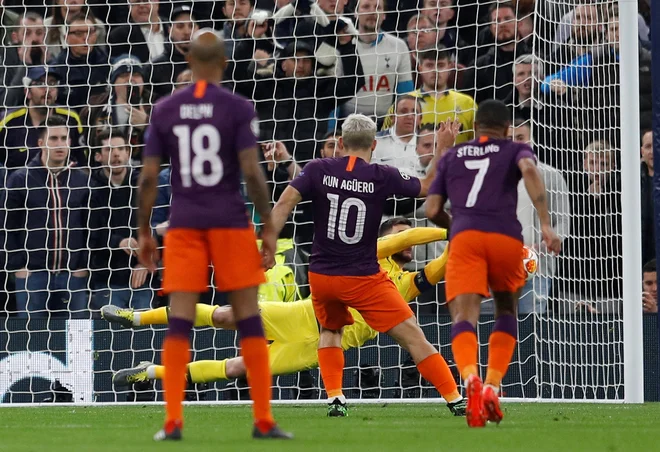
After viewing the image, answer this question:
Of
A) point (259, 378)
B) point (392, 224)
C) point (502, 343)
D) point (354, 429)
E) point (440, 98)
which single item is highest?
point (440, 98)

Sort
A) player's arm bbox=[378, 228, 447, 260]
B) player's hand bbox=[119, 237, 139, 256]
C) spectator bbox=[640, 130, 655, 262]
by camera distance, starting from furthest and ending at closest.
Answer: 1. player's hand bbox=[119, 237, 139, 256]
2. spectator bbox=[640, 130, 655, 262]
3. player's arm bbox=[378, 228, 447, 260]

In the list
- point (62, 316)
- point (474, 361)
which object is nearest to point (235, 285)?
point (474, 361)

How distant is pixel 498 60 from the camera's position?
11.9 metres

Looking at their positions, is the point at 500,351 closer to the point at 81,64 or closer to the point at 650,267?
the point at 650,267

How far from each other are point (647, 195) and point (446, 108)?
2154 millimetres

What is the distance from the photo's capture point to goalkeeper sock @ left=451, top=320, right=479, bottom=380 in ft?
22.0

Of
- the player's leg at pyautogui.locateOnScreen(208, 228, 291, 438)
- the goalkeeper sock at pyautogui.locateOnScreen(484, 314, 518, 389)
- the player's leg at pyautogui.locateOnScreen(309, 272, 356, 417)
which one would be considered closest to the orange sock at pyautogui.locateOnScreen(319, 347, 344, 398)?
the player's leg at pyautogui.locateOnScreen(309, 272, 356, 417)

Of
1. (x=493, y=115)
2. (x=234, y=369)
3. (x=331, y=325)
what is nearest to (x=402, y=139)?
(x=234, y=369)

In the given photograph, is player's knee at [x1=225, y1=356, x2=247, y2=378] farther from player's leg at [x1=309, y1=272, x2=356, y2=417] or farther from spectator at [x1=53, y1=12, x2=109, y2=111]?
spectator at [x1=53, y1=12, x2=109, y2=111]

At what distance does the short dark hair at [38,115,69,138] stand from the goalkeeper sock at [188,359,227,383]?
134 inches

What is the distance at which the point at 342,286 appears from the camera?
812 centimetres

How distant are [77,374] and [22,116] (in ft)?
9.92

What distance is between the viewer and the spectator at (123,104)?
12.5m

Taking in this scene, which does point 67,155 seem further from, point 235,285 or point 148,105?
point 235,285
